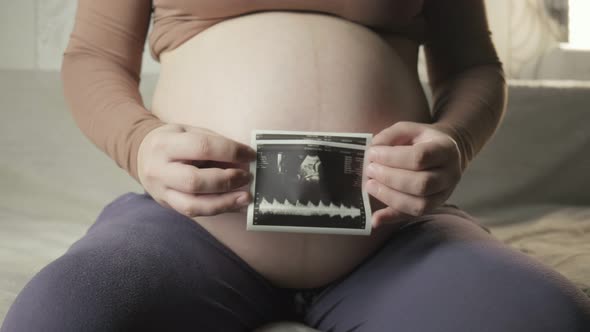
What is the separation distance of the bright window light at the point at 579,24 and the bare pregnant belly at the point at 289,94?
156cm

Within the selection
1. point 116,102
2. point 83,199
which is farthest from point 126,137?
point 83,199

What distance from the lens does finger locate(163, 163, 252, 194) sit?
68cm

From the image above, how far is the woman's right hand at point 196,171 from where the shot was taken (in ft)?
2.23

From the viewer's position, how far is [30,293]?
61cm

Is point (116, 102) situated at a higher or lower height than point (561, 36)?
higher

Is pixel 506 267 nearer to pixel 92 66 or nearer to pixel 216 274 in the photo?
pixel 216 274

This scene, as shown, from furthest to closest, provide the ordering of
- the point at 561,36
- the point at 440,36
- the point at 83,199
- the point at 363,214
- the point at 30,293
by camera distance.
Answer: the point at 561,36, the point at 83,199, the point at 440,36, the point at 363,214, the point at 30,293

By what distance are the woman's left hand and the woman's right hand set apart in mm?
150

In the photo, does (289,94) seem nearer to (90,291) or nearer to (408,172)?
(408,172)

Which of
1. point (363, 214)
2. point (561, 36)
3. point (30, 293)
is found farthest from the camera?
point (561, 36)

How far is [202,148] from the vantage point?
68cm

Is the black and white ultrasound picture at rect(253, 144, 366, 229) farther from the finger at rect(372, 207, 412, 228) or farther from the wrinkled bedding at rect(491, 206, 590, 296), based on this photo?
the wrinkled bedding at rect(491, 206, 590, 296)

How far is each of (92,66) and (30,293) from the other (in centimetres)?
41

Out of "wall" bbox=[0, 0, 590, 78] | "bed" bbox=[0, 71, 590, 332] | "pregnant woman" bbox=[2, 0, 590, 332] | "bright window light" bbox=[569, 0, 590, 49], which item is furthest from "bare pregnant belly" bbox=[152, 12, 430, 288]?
"bright window light" bbox=[569, 0, 590, 49]
